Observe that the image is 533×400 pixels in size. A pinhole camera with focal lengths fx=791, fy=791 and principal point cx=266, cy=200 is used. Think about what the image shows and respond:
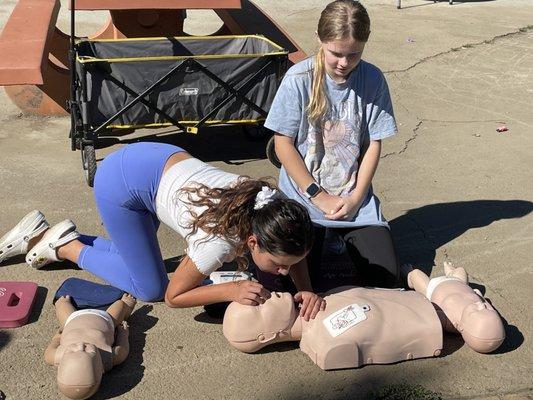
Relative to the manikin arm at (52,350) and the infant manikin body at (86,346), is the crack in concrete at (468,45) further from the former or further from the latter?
the manikin arm at (52,350)

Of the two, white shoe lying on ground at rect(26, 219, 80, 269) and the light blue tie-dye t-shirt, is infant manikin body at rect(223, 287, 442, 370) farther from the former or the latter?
white shoe lying on ground at rect(26, 219, 80, 269)

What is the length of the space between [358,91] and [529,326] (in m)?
1.34

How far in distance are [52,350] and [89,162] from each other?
6.51 ft

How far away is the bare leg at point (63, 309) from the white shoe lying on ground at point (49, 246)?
0.44 meters

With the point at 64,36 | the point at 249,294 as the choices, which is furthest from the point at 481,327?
the point at 64,36

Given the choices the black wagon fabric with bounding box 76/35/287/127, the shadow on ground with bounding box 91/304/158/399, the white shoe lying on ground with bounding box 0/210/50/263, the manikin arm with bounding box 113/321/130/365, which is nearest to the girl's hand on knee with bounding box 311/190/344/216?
the shadow on ground with bounding box 91/304/158/399

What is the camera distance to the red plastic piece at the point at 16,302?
11.3 feet

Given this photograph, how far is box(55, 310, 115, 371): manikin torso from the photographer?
306 centimetres

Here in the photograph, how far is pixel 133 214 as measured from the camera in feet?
11.5

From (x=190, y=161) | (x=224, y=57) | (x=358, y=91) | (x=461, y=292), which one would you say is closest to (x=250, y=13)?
(x=224, y=57)

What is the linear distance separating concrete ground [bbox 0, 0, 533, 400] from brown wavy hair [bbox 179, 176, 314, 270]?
21.3 inches

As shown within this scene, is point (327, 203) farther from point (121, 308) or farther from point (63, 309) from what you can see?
point (63, 309)

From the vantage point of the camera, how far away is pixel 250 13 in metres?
6.52

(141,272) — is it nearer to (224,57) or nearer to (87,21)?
(224,57)
